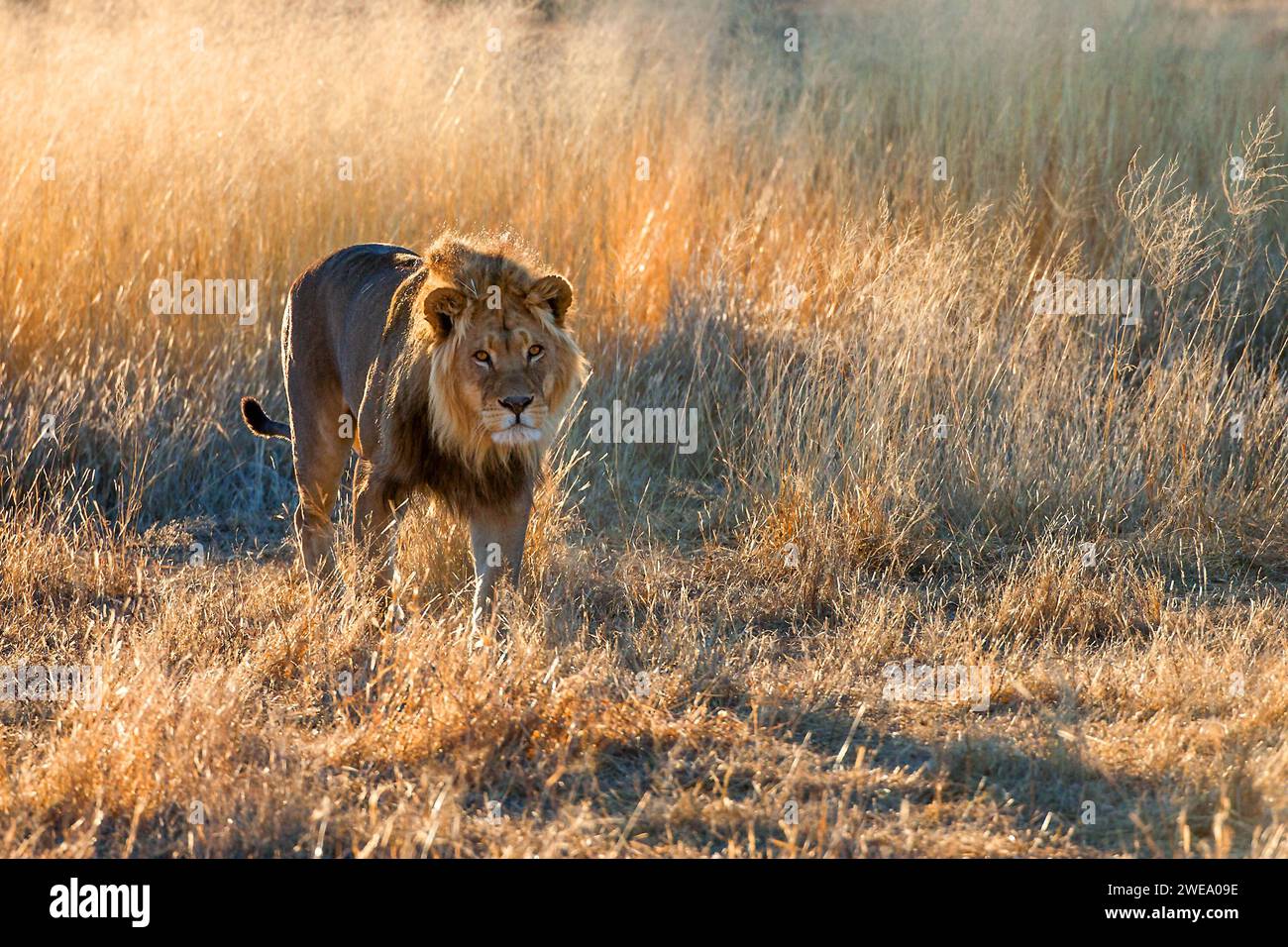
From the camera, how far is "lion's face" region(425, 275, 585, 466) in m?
4.26

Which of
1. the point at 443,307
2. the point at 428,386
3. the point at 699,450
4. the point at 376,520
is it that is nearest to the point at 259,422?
the point at 376,520

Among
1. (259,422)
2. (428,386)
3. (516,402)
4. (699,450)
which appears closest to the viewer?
(516,402)

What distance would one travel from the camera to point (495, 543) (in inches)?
185

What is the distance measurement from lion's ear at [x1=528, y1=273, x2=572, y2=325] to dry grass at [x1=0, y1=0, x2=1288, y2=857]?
0.91 meters

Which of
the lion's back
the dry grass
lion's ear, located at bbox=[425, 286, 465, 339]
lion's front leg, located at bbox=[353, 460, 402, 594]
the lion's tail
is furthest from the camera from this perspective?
the lion's tail

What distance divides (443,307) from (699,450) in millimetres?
2566

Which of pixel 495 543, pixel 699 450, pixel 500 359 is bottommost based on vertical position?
pixel 699 450

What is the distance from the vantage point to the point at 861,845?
337 cm

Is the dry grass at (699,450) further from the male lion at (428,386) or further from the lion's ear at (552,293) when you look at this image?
the lion's ear at (552,293)

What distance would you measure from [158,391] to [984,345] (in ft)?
11.2

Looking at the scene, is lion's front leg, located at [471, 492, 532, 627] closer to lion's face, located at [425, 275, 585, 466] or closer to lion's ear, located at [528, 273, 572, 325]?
lion's face, located at [425, 275, 585, 466]

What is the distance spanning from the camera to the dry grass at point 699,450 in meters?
3.66

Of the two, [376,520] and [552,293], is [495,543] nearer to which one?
[376,520]

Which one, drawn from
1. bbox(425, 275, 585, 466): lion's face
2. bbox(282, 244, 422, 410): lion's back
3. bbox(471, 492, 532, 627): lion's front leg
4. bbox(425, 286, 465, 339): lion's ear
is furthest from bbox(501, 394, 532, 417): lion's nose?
bbox(282, 244, 422, 410): lion's back
